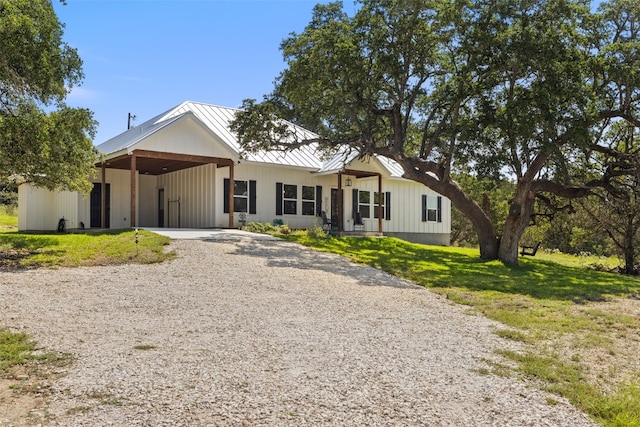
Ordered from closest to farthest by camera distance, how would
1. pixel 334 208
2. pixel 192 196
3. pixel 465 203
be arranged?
pixel 465 203, pixel 192 196, pixel 334 208

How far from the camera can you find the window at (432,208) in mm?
27516

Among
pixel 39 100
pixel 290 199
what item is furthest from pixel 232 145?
pixel 39 100

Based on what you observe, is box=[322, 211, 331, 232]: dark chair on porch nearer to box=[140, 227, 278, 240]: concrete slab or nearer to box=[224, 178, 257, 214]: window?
box=[224, 178, 257, 214]: window

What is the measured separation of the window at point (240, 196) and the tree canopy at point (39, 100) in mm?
7950

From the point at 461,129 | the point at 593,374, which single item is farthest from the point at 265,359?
the point at 461,129

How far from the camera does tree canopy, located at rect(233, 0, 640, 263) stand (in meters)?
14.8

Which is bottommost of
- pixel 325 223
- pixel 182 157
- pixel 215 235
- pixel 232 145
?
pixel 215 235

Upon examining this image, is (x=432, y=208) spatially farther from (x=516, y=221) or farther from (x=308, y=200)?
(x=516, y=221)

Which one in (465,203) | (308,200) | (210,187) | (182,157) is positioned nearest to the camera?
(465,203)

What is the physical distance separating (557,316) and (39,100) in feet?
41.8

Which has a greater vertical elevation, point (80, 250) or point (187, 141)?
point (187, 141)

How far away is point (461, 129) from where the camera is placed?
15594 millimetres

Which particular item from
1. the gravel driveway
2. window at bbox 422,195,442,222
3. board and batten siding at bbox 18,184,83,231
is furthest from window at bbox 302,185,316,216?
the gravel driveway

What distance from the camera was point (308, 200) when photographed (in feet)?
75.2
